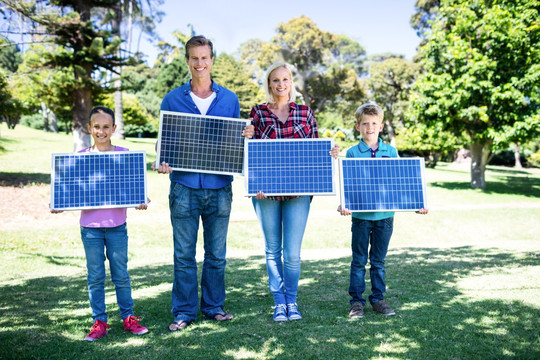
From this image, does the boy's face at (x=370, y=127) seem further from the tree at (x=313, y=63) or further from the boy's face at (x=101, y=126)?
the tree at (x=313, y=63)

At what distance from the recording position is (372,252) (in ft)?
15.8

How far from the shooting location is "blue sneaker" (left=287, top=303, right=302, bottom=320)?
4547 mm

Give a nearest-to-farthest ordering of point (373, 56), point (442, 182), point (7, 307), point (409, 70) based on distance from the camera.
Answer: point (7, 307), point (442, 182), point (409, 70), point (373, 56)

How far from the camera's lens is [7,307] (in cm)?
520

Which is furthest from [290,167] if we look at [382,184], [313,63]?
[313,63]

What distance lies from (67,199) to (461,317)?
4.18 m

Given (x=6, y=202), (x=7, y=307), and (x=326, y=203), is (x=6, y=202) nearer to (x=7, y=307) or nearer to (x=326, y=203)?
(x=7, y=307)

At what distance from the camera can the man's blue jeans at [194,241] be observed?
4.41 meters

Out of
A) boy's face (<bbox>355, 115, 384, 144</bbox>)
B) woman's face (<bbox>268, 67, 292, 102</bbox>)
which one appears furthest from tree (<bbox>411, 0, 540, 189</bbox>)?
woman's face (<bbox>268, 67, 292, 102</bbox>)

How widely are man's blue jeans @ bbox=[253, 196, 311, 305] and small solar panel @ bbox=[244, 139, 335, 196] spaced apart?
20 centimetres

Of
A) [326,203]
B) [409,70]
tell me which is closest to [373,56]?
[409,70]

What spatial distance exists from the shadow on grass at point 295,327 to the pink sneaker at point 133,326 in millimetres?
69

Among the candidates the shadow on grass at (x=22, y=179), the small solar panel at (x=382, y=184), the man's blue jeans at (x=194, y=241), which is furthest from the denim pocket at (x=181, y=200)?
the shadow on grass at (x=22, y=179)

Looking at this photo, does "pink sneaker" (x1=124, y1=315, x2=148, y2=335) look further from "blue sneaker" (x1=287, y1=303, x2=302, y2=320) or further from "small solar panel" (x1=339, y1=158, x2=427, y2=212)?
"small solar panel" (x1=339, y1=158, x2=427, y2=212)
